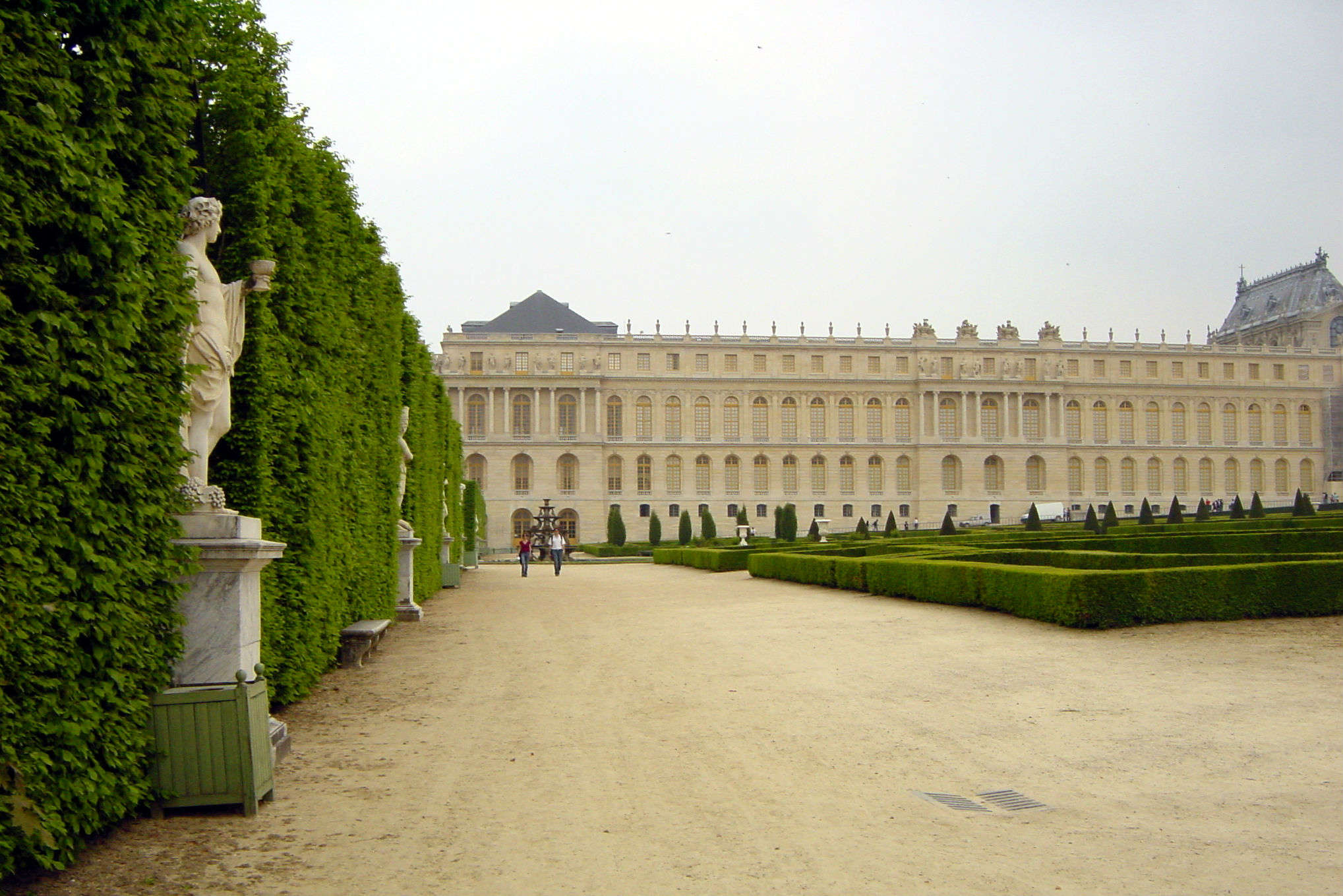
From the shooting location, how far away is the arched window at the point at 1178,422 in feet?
228

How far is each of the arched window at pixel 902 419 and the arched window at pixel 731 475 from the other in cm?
1040

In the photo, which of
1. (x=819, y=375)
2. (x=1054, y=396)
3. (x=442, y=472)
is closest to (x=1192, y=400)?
(x=1054, y=396)

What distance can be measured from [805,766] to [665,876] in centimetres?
194

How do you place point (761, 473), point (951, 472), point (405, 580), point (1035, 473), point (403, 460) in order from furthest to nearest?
point (1035, 473)
point (951, 472)
point (761, 473)
point (403, 460)
point (405, 580)

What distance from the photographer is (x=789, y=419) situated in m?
66.9

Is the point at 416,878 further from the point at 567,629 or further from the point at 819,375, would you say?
the point at 819,375

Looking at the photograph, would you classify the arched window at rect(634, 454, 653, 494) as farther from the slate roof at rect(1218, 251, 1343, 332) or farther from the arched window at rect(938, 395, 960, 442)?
the slate roof at rect(1218, 251, 1343, 332)

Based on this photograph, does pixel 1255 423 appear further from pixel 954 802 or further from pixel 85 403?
pixel 85 403

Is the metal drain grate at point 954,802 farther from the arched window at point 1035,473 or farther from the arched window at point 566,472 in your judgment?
the arched window at point 1035,473

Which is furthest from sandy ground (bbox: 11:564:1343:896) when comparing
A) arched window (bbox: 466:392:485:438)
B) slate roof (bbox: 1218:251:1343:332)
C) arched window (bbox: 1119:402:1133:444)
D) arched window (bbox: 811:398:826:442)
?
slate roof (bbox: 1218:251:1343:332)

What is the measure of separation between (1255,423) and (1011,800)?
246 ft

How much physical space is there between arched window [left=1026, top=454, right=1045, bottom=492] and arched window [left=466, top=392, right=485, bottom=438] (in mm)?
34451

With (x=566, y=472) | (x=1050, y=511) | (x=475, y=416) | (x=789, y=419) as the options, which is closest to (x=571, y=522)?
(x=566, y=472)

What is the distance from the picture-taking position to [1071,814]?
495 cm
